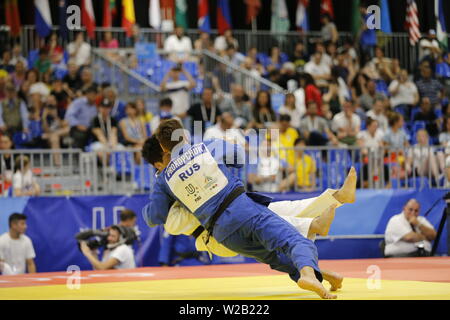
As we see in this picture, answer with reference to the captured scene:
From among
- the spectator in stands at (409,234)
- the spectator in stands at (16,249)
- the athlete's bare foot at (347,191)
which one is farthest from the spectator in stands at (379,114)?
the athlete's bare foot at (347,191)

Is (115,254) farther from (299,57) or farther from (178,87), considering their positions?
(299,57)

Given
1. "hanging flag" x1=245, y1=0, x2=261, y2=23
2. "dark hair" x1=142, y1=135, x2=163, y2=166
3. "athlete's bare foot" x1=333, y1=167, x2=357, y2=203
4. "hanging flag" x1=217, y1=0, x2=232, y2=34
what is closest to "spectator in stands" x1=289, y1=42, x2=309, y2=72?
"hanging flag" x1=245, y1=0, x2=261, y2=23

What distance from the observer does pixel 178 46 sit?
20188mm

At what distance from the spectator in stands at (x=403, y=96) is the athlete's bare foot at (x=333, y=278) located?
12.3 m

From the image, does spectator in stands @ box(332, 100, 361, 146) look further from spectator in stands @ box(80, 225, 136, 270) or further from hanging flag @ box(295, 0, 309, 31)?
hanging flag @ box(295, 0, 309, 31)

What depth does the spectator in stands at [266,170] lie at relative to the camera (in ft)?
47.1

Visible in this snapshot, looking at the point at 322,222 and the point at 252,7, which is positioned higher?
the point at 252,7

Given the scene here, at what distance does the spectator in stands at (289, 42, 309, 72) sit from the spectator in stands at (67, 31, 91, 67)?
18.0 ft

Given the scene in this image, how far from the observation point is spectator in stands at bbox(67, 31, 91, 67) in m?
18.8

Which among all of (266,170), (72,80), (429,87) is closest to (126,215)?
(266,170)

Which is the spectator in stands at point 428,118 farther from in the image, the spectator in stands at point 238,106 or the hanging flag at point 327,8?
the hanging flag at point 327,8

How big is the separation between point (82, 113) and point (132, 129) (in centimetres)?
118
